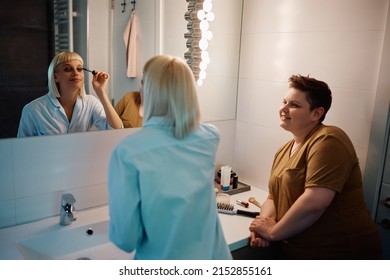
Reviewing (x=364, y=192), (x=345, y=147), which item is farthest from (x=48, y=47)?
(x=364, y=192)

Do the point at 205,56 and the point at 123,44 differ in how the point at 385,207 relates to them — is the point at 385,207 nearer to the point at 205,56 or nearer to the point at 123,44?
the point at 205,56

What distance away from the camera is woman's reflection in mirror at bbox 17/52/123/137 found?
1.34 meters

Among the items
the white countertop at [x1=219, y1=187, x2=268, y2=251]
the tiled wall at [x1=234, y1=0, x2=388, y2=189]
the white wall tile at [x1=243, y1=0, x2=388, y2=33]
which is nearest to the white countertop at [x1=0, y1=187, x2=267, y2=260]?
the white countertop at [x1=219, y1=187, x2=268, y2=251]

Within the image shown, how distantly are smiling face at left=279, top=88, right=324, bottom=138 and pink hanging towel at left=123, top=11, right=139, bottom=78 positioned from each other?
0.65 metres

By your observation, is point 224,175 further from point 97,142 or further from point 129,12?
point 129,12

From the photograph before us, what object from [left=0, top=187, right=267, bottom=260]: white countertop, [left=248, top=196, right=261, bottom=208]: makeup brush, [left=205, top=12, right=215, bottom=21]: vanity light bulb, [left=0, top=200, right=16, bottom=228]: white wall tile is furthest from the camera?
[left=205, top=12, right=215, bottom=21]: vanity light bulb

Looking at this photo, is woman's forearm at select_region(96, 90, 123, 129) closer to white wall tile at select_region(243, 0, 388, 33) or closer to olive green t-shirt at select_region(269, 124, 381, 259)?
olive green t-shirt at select_region(269, 124, 381, 259)

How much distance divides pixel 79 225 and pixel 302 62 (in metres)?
1.18

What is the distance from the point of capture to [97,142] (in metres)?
1.50

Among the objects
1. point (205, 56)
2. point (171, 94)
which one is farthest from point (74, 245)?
point (205, 56)

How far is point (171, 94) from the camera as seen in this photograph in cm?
94

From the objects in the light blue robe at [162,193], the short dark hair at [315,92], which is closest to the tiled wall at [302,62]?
the short dark hair at [315,92]

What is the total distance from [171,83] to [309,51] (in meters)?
0.90

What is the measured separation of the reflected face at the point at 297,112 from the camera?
1341 millimetres
